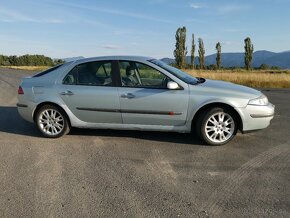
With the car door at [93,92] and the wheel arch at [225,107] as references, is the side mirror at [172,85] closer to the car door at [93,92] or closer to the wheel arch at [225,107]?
the wheel arch at [225,107]

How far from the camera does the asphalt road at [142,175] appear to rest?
144 inches

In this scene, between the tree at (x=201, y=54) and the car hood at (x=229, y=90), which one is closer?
the car hood at (x=229, y=90)

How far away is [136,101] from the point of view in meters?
6.12

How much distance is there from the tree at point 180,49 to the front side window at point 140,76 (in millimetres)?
44605

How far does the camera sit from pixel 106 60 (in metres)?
6.46

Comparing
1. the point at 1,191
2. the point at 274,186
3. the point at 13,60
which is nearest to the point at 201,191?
the point at 274,186

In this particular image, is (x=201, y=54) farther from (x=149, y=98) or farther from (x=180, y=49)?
(x=149, y=98)

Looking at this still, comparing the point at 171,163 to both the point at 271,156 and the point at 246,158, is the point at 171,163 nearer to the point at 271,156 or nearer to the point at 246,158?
the point at 246,158

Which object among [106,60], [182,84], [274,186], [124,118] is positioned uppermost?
[106,60]

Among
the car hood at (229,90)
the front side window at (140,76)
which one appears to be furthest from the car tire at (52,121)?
the car hood at (229,90)

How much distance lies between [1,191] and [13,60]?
126 meters

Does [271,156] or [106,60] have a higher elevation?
[106,60]

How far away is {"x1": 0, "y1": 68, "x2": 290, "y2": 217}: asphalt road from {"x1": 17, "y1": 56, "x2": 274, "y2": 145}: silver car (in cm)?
33

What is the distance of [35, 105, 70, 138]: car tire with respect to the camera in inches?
259
